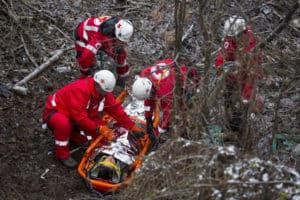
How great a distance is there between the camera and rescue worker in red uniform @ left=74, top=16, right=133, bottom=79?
6734 millimetres

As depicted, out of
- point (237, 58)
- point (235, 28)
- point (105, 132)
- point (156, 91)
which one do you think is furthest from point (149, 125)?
point (237, 58)

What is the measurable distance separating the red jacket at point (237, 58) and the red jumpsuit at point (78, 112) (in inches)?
59.4

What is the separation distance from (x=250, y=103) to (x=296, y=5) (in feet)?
3.31

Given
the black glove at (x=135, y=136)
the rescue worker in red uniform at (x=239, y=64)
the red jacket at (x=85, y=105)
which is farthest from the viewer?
the black glove at (x=135, y=136)

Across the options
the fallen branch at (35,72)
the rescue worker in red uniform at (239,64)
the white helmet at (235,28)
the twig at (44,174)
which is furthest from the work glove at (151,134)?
the fallen branch at (35,72)

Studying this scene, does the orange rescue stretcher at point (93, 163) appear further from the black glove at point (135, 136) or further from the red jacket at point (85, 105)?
the red jacket at point (85, 105)

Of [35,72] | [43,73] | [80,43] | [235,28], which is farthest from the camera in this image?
[43,73]

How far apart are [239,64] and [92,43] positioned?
2754 mm

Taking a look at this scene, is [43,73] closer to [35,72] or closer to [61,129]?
[35,72]

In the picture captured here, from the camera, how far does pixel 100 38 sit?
22.6 feet

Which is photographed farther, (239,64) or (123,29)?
(123,29)

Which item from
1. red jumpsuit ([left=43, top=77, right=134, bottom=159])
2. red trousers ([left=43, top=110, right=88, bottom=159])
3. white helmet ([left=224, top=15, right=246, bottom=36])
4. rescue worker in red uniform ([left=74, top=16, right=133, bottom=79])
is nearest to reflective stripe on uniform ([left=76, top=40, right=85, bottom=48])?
rescue worker in red uniform ([left=74, top=16, right=133, bottom=79])

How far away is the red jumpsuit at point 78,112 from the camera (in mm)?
5891

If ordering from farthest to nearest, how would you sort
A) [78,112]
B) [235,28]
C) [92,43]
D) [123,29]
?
1. [92,43]
2. [123,29]
3. [78,112]
4. [235,28]
